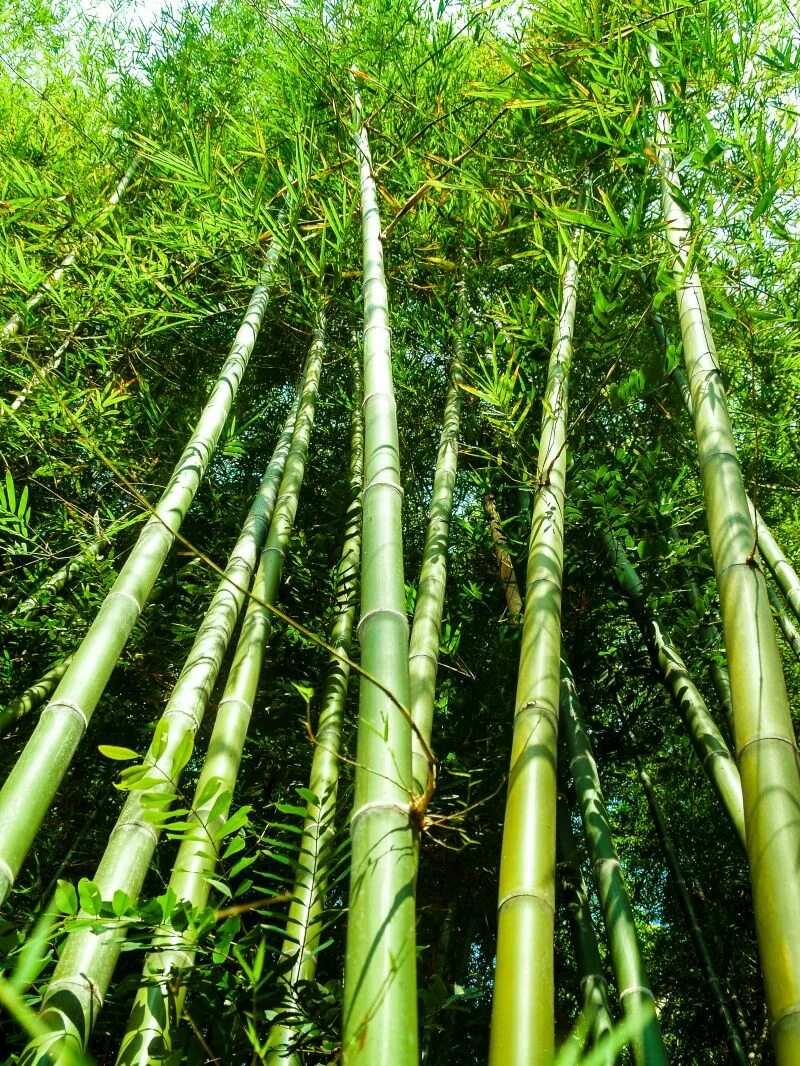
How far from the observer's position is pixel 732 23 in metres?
2.92

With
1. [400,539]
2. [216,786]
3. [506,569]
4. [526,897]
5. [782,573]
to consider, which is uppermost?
[506,569]

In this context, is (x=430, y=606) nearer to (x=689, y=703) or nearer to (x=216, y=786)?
(x=689, y=703)

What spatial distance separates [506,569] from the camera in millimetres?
3344

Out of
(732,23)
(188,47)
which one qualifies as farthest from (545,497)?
(188,47)

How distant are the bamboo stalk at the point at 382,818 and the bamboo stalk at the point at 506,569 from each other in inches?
66.4

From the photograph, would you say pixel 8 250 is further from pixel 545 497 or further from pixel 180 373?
pixel 545 497

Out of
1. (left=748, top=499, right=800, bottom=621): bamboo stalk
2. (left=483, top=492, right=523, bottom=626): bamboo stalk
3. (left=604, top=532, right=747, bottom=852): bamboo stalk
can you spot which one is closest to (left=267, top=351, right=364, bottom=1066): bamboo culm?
(left=483, top=492, right=523, bottom=626): bamboo stalk

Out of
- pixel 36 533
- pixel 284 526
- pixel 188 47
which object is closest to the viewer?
pixel 284 526

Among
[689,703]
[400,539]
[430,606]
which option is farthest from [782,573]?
[400,539]

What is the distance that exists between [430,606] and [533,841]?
34.8 inches

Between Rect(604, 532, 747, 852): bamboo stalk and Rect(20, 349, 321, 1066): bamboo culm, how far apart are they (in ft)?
2.89

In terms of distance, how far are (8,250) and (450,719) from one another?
8.07ft

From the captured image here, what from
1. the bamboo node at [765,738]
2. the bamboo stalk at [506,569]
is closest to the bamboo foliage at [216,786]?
the bamboo node at [765,738]

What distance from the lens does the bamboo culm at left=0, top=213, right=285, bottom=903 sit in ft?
4.12
